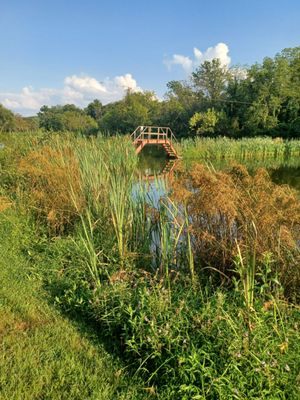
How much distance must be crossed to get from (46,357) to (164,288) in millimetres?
1084

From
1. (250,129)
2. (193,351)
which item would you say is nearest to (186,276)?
(193,351)

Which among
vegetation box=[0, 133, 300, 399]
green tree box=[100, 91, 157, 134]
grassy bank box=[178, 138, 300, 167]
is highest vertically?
green tree box=[100, 91, 157, 134]

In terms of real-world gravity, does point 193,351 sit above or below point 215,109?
below

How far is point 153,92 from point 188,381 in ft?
211

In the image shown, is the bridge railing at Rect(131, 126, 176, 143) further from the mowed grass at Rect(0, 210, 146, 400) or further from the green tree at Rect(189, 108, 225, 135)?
the mowed grass at Rect(0, 210, 146, 400)

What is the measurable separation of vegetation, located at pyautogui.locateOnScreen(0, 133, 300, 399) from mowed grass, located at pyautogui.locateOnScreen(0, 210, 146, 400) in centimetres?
1

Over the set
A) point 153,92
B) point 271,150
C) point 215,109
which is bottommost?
point 271,150

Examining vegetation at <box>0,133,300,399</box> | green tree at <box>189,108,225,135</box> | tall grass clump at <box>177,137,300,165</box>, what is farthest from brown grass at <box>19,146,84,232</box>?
green tree at <box>189,108,225,135</box>

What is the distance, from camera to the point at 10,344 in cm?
265

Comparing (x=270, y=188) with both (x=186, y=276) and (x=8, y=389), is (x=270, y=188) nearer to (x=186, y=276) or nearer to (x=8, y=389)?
(x=186, y=276)

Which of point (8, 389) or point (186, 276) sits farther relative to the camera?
point (186, 276)

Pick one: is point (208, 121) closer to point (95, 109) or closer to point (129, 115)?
point (129, 115)

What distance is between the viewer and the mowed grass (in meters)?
2.21

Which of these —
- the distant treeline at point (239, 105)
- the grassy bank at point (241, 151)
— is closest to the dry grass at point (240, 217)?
the grassy bank at point (241, 151)
